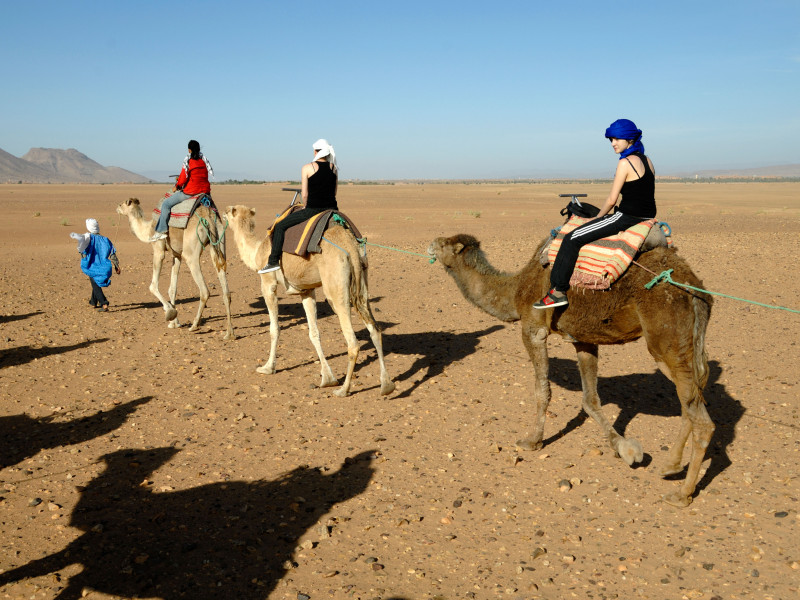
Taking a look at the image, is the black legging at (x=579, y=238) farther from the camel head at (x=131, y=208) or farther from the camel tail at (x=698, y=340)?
the camel head at (x=131, y=208)

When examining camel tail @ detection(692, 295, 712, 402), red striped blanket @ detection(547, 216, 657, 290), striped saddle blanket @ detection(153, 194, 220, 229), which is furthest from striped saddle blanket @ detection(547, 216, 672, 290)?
striped saddle blanket @ detection(153, 194, 220, 229)

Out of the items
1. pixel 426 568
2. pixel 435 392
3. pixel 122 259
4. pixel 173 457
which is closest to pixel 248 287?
pixel 122 259

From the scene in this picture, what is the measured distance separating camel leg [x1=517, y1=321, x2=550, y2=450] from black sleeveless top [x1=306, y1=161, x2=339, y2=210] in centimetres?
338

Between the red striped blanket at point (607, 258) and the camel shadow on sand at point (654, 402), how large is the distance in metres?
1.97

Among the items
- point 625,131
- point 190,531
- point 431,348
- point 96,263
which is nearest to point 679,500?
point 625,131

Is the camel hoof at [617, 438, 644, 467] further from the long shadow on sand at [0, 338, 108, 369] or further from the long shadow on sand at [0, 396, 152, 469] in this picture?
the long shadow on sand at [0, 338, 108, 369]

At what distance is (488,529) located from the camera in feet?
17.3

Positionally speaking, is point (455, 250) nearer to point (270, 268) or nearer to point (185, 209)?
point (270, 268)

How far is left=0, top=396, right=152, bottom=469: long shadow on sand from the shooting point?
22.2 feet

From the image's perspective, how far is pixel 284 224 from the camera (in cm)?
863

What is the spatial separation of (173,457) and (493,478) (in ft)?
10.6

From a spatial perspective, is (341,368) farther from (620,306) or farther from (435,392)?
(620,306)

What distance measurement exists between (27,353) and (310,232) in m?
5.29

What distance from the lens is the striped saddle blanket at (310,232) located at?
27.3 ft
